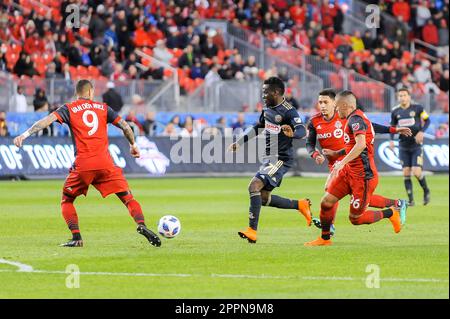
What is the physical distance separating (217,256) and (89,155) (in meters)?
2.28

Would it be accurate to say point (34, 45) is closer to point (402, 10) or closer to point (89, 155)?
point (402, 10)

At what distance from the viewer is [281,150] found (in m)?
14.6

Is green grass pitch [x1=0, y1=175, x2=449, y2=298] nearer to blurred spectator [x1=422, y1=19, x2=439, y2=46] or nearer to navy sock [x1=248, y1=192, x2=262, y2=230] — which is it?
navy sock [x1=248, y1=192, x2=262, y2=230]

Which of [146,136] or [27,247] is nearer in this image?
[27,247]

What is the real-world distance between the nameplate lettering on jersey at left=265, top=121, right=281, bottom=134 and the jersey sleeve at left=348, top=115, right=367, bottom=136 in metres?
1.21

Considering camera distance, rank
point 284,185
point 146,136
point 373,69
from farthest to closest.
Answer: point 373,69, point 146,136, point 284,185

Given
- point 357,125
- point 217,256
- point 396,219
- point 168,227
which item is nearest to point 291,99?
point 396,219

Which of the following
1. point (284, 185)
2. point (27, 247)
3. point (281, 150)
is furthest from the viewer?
point (284, 185)

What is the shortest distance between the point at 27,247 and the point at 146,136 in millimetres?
16961

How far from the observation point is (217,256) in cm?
1252

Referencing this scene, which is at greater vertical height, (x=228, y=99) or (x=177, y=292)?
(x=177, y=292)

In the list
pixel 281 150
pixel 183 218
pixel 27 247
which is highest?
pixel 281 150

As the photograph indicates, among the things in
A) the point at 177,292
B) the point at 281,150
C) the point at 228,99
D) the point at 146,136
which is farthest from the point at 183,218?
the point at 228,99

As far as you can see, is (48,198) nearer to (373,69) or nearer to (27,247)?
(27,247)
